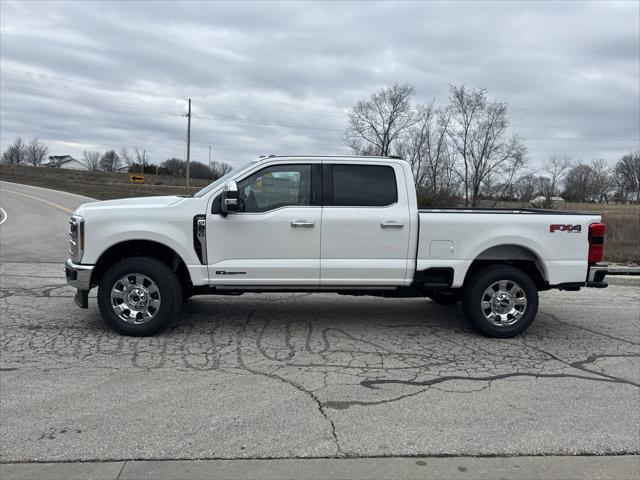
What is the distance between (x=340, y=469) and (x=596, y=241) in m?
4.42

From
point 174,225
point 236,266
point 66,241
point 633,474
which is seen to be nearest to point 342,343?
point 236,266

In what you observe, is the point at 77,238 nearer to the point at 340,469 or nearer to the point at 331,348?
the point at 331,348

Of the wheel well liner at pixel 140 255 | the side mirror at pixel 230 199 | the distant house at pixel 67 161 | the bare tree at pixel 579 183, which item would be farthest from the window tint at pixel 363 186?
the distant house at pixel 67 161

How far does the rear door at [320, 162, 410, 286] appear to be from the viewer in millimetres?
5930

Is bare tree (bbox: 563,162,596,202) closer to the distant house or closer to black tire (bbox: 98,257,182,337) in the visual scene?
black tire (bbox: 98,257,182,337)

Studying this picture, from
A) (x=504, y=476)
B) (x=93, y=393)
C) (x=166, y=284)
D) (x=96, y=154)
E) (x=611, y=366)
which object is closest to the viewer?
(x=504, y=476)

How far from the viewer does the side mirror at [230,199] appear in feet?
18.3

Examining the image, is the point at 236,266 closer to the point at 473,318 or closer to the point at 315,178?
the point at 315,178

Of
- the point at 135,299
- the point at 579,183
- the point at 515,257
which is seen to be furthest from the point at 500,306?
the point at 579,183

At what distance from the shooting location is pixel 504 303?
6141 millimetres

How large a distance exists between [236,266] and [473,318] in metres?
2.74

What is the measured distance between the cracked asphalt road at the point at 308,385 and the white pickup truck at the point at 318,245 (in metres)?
0.52

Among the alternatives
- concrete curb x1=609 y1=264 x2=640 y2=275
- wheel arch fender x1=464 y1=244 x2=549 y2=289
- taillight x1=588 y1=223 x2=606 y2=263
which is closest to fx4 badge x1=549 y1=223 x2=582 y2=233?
taillight x1=588 y1=223 x2=606 y2=263

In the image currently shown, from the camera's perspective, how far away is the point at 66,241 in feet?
49.7
